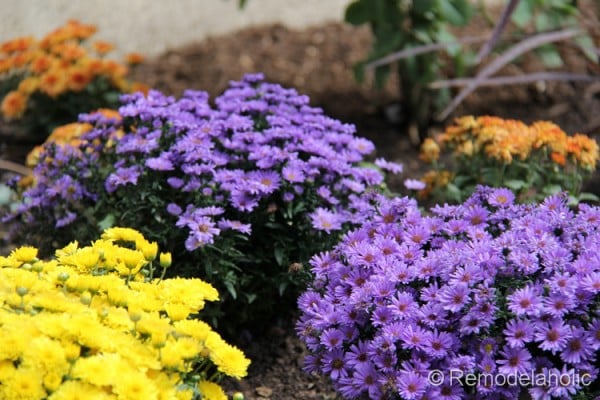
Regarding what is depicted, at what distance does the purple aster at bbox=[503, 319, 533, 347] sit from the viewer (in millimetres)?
1969

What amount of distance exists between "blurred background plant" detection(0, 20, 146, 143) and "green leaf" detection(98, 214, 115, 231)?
1.59 meters

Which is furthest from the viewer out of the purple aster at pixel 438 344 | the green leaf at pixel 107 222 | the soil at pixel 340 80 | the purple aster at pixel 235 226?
the soil at pixel 340 80

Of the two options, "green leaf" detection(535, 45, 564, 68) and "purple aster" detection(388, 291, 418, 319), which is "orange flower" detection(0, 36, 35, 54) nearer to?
"green leaf" detection(535, 45, 564, 68)

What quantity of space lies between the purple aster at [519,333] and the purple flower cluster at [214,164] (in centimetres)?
87

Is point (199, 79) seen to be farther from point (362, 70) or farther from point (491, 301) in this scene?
point (491, 301)

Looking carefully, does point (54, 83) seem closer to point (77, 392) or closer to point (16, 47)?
point (16, 47)

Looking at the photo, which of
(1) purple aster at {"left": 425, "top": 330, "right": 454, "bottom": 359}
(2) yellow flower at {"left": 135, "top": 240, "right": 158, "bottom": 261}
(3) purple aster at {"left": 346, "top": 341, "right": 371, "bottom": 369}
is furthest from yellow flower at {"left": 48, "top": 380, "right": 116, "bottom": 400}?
(1) purple aster at {"left": 425, "top": 330, "right": 454, "bottom": 359}

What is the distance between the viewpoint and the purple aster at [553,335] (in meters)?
1.95

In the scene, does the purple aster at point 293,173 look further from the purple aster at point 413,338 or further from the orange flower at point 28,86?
the orange flower at point 28,86

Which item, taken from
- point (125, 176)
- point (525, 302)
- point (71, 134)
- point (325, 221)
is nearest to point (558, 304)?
point (525, 302)

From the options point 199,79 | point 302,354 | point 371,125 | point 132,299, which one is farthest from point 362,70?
point 132,299

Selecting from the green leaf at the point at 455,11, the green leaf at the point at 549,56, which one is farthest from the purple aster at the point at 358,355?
the green leaf at the point at 549,56

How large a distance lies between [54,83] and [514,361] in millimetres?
3134

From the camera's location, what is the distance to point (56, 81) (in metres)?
4.47
